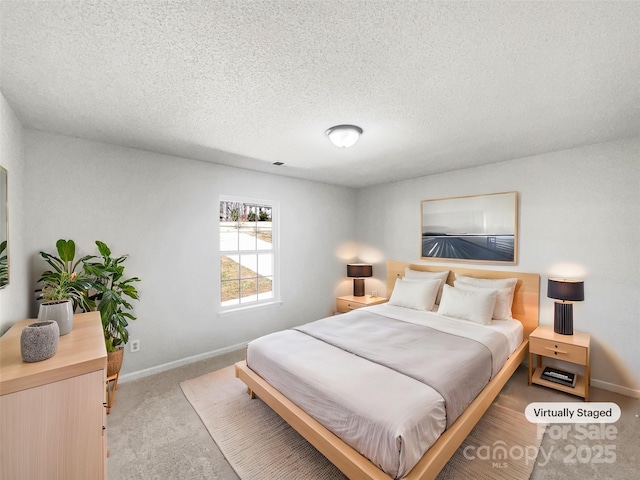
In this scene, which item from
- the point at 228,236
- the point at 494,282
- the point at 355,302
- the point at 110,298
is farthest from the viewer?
the point at 355,302

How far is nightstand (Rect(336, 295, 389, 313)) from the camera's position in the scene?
4242mm

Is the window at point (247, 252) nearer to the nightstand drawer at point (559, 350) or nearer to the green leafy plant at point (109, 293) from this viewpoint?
the green leafy plant at point (109, 293)

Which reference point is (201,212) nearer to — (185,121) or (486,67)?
(185,121)

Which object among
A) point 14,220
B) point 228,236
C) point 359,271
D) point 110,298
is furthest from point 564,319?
point 14,220

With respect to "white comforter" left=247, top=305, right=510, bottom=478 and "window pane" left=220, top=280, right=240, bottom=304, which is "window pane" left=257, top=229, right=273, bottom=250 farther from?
"white comforter" left=247, top=305, right=510, bottom=478

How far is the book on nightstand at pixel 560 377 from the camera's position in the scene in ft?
8.54

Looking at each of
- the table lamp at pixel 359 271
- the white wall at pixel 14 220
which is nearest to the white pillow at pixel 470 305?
the table lamp at pixel 359 271

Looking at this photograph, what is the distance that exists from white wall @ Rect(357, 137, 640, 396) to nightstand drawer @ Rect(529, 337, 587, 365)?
46 centimetres

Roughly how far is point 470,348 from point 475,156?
208 cm

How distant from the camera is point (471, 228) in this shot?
361 cm

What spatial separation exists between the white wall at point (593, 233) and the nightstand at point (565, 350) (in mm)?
245

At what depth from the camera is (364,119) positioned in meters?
2.19

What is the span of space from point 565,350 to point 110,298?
4.09 meters

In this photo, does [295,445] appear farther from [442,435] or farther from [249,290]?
[249,290]
